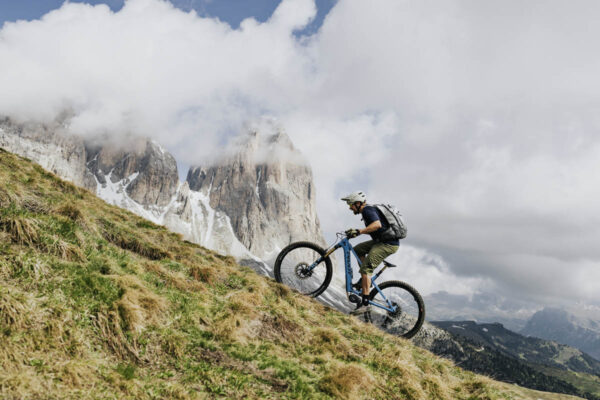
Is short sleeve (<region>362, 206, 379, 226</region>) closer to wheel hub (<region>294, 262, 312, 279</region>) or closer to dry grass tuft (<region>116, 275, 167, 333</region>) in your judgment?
wheel hub (<region>294, 262, 312, 279</region>)

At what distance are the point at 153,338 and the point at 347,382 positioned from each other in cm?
420

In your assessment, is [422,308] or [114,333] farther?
[422,308]

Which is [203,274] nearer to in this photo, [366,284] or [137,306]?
[137,306]

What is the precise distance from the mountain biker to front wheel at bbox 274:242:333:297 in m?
1.78

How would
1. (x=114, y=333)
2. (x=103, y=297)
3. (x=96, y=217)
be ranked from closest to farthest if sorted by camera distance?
1. (x=114, y=333)
2. (x=103, y=297)
3. (x=96, y=217)

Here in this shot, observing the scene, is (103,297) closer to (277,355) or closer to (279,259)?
(277,355)

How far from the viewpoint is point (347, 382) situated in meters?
7.04

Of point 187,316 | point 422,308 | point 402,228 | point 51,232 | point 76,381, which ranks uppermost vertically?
point 402,228

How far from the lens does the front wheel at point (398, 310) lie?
12.9 metres

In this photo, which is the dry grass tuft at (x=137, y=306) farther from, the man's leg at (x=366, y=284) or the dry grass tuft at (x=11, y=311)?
the man's leg at (x=366, y=284)

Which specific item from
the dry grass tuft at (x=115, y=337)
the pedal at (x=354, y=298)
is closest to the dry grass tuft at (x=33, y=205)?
the dry grass tuft at (x=115, y=337)

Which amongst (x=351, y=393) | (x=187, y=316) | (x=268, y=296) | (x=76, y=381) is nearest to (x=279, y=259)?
(x=268, y=296)

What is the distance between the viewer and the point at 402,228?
12102 millimetres

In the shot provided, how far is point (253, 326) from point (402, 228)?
649cm
